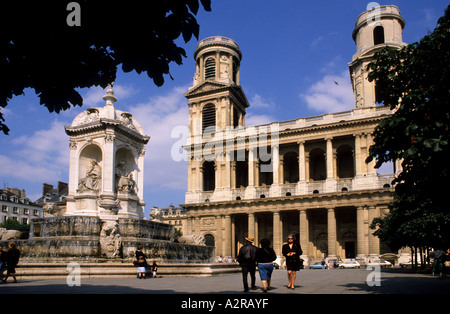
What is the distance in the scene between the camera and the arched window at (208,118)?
5794cm

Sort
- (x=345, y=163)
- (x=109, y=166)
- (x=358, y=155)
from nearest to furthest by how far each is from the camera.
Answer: (x=109, y=166) → (x=358, y=155) → (x=345, y=163)

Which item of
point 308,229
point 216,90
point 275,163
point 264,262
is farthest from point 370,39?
point 264,262

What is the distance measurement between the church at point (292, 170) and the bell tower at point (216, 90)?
0.47 feet

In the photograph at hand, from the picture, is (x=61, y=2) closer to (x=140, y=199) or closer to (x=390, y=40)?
(x=140, y=199)

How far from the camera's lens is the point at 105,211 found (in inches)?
752

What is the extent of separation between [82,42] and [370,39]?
5382 cm

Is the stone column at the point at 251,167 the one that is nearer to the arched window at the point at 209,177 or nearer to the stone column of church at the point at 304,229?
the arched window at the point at 209,177

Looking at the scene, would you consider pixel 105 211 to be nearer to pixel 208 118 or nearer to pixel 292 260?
pixel 292 260

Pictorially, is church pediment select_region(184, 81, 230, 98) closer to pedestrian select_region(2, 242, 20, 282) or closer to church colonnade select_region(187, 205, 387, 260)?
church colonnade select_region(187, 205, 387, 260)

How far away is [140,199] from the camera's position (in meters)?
22.9

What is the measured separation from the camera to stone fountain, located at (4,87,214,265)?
671 inches

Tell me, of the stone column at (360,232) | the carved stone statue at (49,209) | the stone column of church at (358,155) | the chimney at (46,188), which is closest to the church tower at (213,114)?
the stone column of church at (358,155)

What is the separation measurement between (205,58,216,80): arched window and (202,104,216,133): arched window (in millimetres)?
4624
